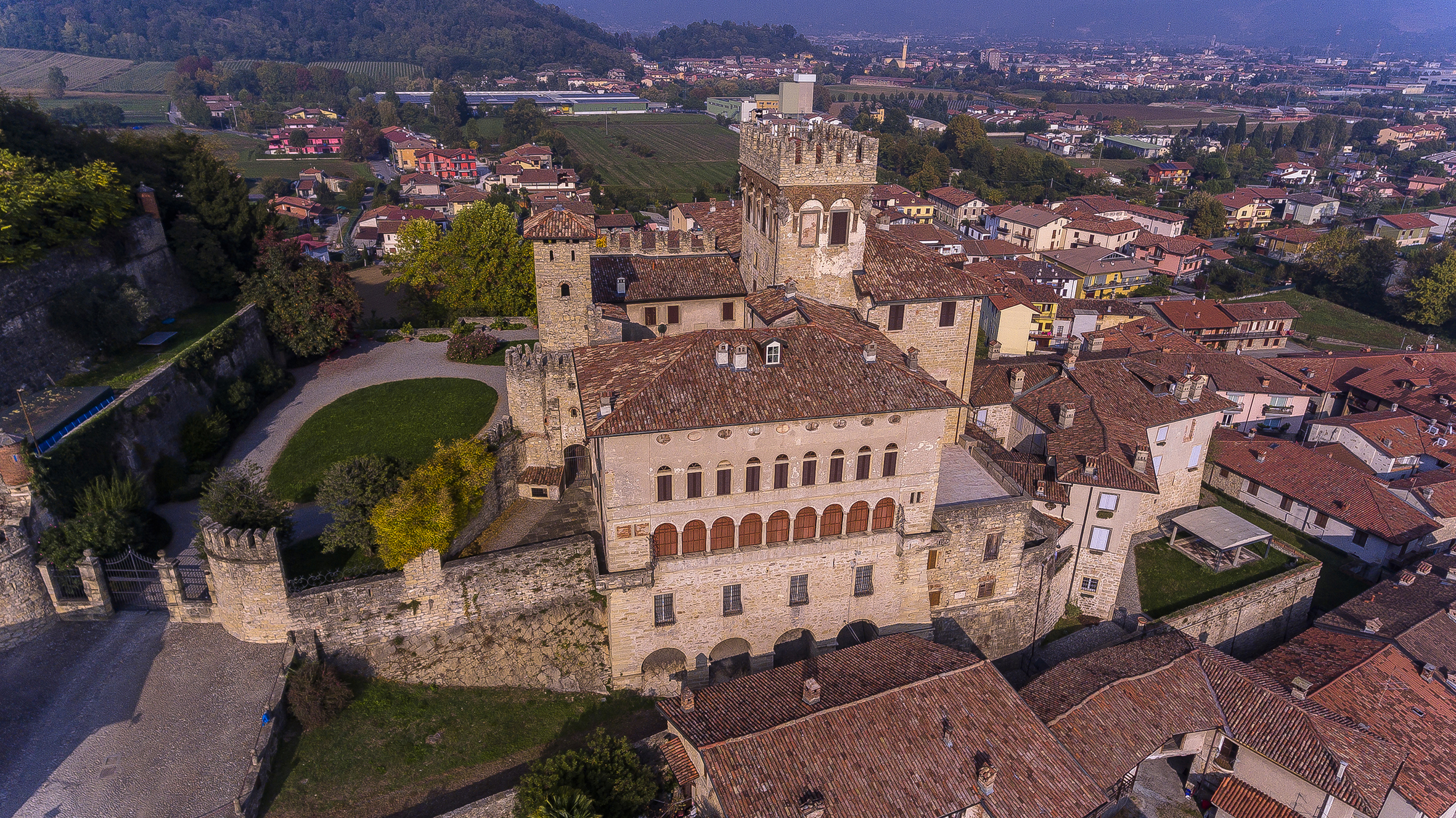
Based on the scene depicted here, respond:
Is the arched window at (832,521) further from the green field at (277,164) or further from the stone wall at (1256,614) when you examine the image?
the green field at (277,164)

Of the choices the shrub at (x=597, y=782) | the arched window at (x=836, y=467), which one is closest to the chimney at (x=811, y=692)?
the shrub at (x=597, y=782)

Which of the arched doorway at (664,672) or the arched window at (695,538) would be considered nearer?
the arched window at (695,538)

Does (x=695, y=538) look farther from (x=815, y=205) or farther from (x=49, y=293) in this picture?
(x=49, y=293)

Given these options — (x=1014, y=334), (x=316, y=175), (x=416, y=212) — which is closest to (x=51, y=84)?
(x=316, y=175)

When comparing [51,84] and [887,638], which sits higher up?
[51,84]

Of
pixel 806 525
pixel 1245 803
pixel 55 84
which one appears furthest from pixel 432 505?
pixel 55 84

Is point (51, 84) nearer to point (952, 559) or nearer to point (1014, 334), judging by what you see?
point (1014, 334)
